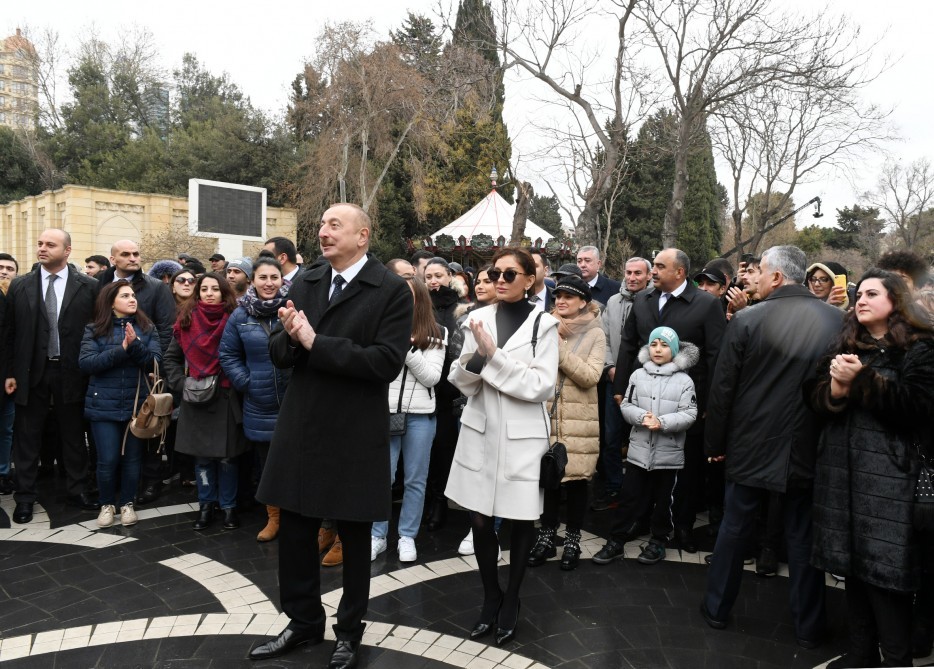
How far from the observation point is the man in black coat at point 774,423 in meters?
3.60

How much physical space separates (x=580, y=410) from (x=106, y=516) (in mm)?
3827

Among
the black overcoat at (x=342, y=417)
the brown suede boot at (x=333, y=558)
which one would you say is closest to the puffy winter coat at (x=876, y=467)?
the black overcoat at (x=342, y=417)

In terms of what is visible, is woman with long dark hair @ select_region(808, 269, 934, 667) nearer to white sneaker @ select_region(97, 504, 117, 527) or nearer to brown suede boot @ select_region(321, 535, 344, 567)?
brown suede boot @ select_region(321, 535, 344, 567)

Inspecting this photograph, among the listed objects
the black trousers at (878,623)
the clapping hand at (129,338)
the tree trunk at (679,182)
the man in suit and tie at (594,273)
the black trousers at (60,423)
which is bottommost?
the black trousers at (878,623)

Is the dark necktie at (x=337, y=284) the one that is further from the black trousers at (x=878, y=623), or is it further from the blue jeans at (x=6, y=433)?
the blue jeans at (x=6, y=433)

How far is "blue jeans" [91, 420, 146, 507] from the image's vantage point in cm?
543

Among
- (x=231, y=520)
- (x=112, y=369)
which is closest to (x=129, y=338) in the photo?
(x=112, y=369)

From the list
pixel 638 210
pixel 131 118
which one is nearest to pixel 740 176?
pixel 638 210

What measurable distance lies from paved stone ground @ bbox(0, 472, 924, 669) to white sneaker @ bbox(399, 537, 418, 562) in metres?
0.07

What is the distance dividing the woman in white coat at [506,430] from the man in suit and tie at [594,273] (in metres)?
3.35

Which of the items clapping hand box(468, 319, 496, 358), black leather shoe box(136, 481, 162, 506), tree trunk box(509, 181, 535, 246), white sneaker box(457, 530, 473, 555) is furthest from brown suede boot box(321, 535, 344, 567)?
tree trunk box(509, 181, 535, 246)

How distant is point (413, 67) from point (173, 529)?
23.4 meters

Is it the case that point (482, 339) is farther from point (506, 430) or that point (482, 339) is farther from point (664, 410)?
point (664, 410)

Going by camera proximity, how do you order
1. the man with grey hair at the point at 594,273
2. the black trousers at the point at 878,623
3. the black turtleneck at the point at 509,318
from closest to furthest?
the black trousers at the point at 878,623
the black turtleneck at the point at 509,318
the man with grey hair at the point at 594,273
